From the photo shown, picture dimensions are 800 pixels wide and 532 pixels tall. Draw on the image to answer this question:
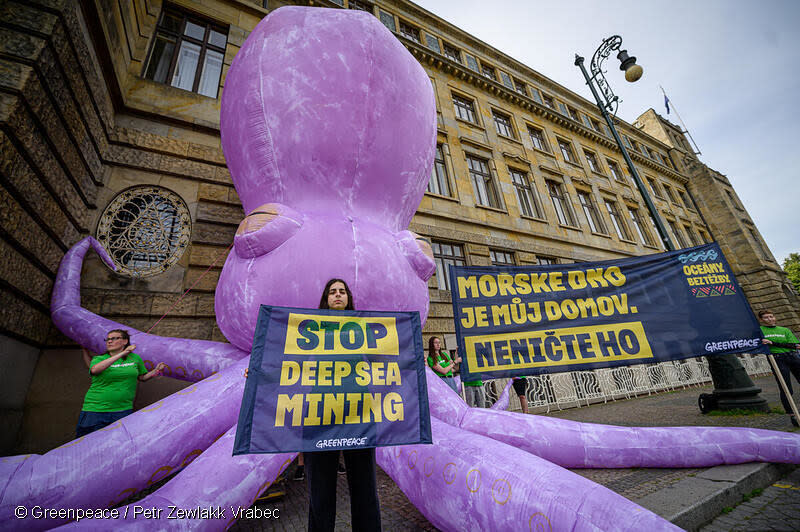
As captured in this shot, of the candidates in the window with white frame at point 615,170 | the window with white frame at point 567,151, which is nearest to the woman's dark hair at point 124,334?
the window with white frame at point 567,151

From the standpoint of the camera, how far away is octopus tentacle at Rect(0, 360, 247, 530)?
1.52 m

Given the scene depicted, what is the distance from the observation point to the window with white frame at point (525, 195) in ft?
38.7

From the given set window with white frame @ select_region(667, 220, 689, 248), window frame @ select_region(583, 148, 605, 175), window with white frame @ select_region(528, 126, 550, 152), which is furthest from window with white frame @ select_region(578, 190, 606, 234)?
window with white frame @ select_region(667, 220, 689, 248)

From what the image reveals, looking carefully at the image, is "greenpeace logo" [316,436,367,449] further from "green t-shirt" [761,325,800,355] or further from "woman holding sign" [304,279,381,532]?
"green t-shirt" [761,325,800,355]

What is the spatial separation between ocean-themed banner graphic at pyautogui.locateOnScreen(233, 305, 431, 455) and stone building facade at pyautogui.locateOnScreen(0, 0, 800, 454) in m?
3.27

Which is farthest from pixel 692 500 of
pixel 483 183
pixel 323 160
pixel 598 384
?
pixel 483 183

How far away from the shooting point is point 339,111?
254cm

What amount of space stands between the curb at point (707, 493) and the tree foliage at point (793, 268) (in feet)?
147

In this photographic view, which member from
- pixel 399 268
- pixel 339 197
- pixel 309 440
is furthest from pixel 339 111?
pixel 309 440

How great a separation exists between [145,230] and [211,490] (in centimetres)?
450

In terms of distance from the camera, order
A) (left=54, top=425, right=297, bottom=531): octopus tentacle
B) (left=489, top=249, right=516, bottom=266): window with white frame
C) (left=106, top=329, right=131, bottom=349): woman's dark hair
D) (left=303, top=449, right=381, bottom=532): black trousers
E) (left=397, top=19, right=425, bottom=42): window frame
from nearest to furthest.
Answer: (left=54, top=425, right=297, bottom=531): octopus tentacle, (left=303, top=449, right=381, bottom=532): black trousers, (left=106, top=329, right=131, bottom=349): woman's dark hair, (left=489, top=249, right=516, bottom=266): window with white frame, (left=397, top=19, right=425, bottom=42): window frame

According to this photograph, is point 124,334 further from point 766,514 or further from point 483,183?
point 483,183

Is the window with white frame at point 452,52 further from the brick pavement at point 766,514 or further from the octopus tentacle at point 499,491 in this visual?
the octopus tentacle at point 499,491

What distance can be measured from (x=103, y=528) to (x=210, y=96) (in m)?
7.08
